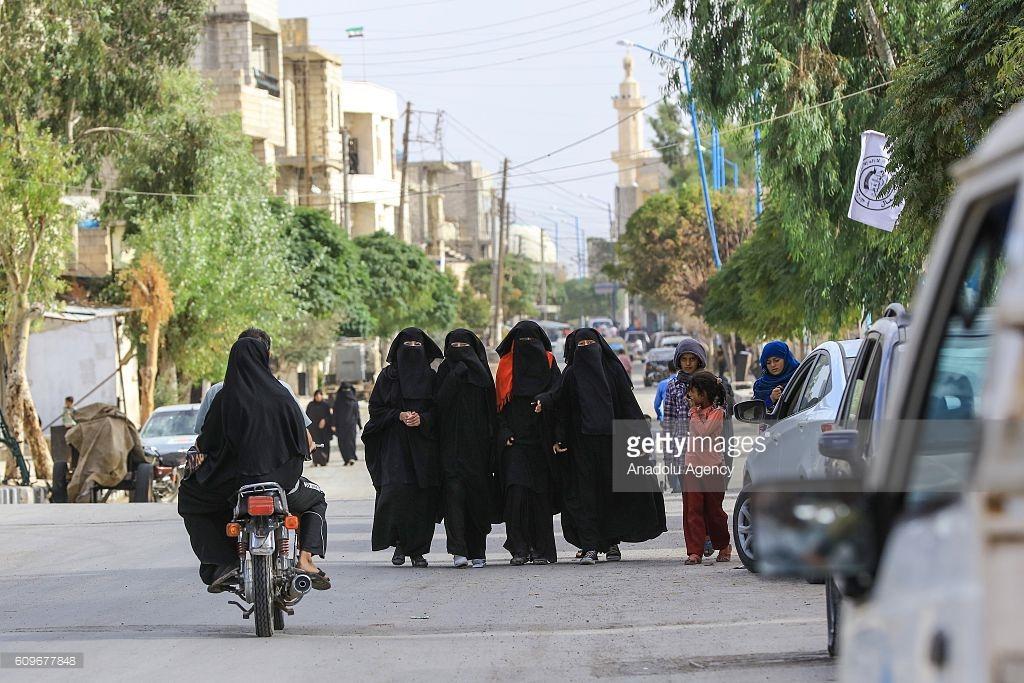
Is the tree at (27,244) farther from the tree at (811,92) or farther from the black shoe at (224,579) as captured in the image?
the black shoe at (224,579)

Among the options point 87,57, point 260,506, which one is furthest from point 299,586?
point 87,57

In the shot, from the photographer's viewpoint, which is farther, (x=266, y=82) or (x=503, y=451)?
(x=266, y=82)

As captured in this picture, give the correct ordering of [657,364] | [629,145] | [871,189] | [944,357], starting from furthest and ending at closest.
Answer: [629,145]
[657,364]
[871,189]
[944,357]

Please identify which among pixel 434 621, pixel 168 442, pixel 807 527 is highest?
pixel 807 527

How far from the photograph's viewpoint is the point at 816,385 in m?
10.8

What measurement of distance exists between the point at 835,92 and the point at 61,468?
1106cm

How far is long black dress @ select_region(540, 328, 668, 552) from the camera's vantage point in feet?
40.2

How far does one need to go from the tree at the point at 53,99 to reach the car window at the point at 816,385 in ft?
55.7

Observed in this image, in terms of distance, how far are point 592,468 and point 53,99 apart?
1851 cm

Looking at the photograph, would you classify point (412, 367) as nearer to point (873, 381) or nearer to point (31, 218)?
point (873, 381)

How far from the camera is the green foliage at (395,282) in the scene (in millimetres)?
59688

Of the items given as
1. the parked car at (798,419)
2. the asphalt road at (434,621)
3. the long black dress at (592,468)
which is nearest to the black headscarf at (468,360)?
the long black dress at (592,468)

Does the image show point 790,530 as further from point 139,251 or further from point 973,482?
point 139,251

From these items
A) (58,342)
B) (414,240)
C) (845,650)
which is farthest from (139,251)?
(414,240)
